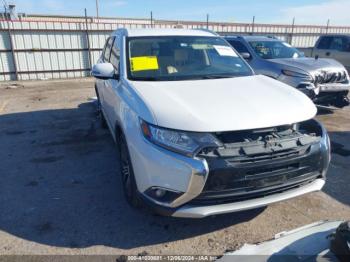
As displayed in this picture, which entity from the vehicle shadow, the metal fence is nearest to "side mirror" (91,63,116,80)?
the vehicle shadow

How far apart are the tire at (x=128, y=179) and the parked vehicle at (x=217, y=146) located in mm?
12

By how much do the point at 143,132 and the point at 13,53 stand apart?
1224cm

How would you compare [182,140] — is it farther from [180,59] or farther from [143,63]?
[180,59]

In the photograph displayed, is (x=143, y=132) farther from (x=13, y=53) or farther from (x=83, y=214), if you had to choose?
(x=13, y=53)

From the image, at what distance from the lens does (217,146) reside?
7.88ft

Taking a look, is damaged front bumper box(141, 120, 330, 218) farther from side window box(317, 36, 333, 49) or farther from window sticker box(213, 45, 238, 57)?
side window box(317, 36, 333, 49)

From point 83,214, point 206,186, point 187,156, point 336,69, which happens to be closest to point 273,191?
point 206,186

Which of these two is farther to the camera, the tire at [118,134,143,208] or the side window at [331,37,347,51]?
the side window at [331,37,347,51]

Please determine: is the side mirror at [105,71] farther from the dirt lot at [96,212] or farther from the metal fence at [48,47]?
the metal fence at [48,47]

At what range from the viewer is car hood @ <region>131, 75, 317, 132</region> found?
8.10ft

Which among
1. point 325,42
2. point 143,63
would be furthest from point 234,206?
point 325,42

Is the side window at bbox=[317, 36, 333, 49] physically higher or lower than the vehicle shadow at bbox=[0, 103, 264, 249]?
higher

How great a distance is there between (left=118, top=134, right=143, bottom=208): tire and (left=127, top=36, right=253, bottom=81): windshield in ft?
2.69

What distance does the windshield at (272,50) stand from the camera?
7.47 m
